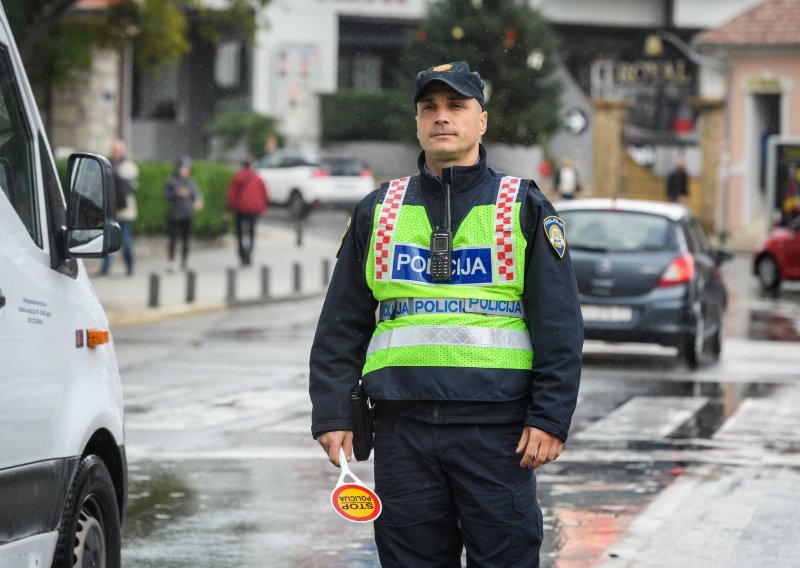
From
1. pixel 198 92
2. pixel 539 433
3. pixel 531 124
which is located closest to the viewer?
pixel 539 433

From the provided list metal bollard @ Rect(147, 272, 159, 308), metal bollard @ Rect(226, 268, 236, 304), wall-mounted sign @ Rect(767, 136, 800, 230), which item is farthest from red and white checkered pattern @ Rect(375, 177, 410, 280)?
wall-mounted sign @ Rect(767, 136, 800, 230)

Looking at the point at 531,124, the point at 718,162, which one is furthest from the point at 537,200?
the point at 531,124

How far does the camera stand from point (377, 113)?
51.8 metres

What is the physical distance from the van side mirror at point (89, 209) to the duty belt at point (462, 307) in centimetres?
107

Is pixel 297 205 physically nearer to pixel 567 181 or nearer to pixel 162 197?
pixel 567 181

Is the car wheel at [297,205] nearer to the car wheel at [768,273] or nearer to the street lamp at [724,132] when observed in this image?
the street lamp at [724,132]

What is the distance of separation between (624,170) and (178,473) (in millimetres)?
37299

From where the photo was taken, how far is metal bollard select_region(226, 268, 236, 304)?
2236 cm

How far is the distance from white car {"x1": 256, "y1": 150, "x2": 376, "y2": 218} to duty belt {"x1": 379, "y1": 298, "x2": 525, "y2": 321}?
3717 centimetres

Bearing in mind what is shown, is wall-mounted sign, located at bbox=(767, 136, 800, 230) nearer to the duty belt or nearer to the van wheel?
the van wheel

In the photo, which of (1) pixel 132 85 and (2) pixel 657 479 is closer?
(2) pixel 657 479

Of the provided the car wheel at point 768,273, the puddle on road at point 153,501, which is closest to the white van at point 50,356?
the puddle on road at point 153,501

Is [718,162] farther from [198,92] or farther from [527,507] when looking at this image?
[527,507]

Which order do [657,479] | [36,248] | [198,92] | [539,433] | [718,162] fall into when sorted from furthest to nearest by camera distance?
[198,92] → [718,162] → [657,479] → [36,248] → [539,433]
